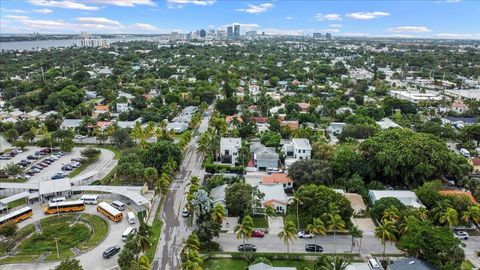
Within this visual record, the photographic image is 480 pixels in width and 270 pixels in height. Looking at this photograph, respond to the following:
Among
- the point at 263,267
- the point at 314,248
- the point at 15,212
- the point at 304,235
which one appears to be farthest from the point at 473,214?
the point at 15,212

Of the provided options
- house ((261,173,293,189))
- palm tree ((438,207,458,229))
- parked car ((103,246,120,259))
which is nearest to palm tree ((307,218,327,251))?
palm tree ((438,207,458,229))

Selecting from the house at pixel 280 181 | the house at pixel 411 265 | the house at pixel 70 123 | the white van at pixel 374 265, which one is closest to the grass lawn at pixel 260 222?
the house at pixel 280 181

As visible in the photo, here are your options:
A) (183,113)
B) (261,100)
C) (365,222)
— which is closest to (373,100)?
(261,100)

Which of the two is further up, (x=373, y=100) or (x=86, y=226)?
(x=373, y=100)

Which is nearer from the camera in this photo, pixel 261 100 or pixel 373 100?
pixel 261 100

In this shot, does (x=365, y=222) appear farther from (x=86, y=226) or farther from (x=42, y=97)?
(x=42, y=97)

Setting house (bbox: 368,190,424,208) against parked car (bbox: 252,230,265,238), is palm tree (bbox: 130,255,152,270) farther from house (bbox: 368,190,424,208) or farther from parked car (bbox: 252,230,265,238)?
house (bbox: 368,190,424,208)

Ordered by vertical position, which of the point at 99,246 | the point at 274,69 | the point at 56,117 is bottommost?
the point at 99,246
